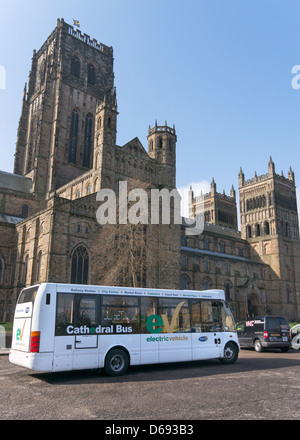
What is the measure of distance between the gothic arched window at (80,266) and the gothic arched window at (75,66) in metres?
37.1

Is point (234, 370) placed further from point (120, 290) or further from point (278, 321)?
point (278, 321)

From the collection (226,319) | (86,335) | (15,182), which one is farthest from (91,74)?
(86,335)

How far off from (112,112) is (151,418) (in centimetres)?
3435

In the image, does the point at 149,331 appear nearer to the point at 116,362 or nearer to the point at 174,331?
the point at 174,331

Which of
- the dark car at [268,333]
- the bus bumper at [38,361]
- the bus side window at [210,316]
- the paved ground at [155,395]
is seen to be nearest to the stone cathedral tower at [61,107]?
the dark car at [268,333]

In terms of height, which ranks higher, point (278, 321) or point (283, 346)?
point (278, 321)

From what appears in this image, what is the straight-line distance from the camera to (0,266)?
38.0 m

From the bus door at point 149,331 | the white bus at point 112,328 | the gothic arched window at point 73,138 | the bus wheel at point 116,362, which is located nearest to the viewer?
the white bus at point 112,328

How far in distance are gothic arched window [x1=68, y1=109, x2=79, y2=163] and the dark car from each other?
3929cm

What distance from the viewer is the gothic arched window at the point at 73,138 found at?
52.0 m

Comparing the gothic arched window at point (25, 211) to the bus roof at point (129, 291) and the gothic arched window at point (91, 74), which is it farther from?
the bus roof at point (129, 291)
